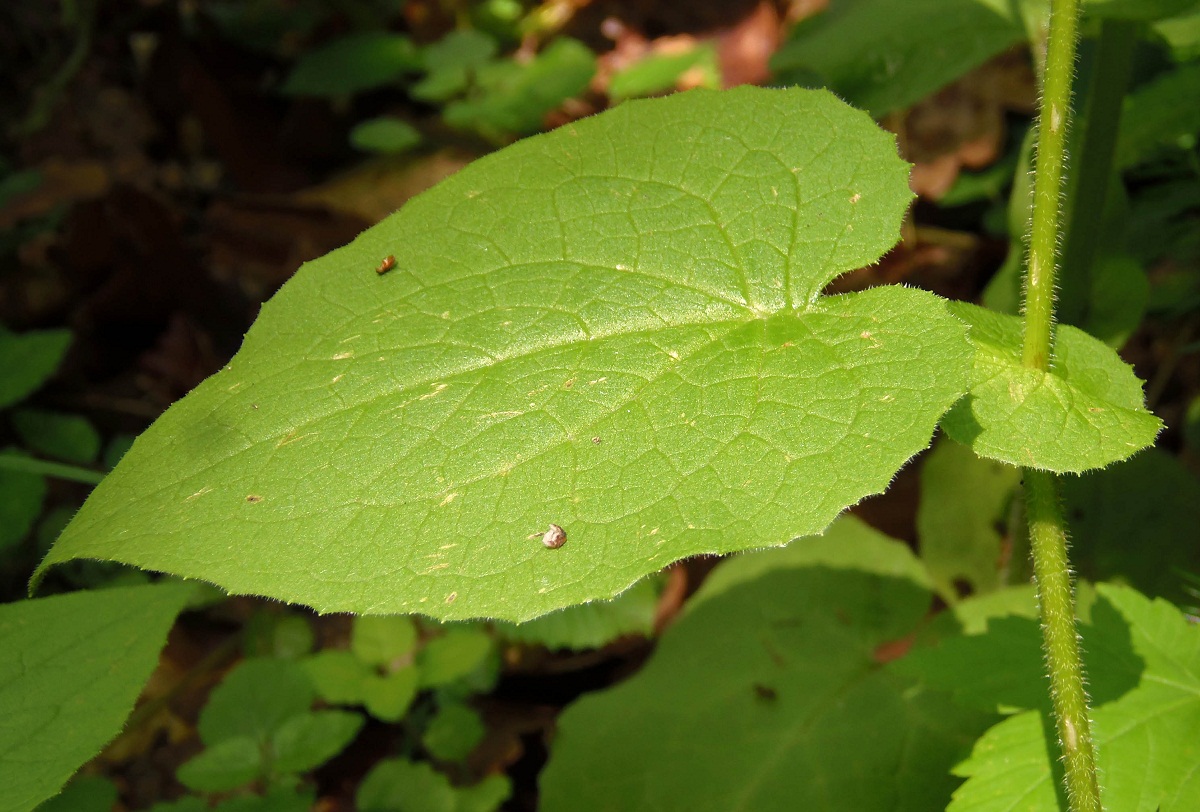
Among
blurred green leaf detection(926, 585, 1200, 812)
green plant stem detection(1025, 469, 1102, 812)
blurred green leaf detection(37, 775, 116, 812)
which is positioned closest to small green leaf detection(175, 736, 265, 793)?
blurred green leaf detection(37, 775, 116, 812)

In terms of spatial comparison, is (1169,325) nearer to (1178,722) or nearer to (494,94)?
(1178,722)

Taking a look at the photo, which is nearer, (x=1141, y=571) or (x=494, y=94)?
(x=1141, y=571)

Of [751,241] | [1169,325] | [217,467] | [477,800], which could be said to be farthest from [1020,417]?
[1169,325]

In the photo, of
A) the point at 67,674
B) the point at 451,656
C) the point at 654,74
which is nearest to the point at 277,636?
the point at 451,656

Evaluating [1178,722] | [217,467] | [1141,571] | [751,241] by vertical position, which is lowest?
[1141,571]

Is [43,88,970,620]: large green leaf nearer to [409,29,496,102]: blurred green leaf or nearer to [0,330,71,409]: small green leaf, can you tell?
[0,330,71,409]: small green leaf

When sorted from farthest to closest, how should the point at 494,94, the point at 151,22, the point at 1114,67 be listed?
the point at 151,22 < the point at 494,94 < the point at 1114,67
